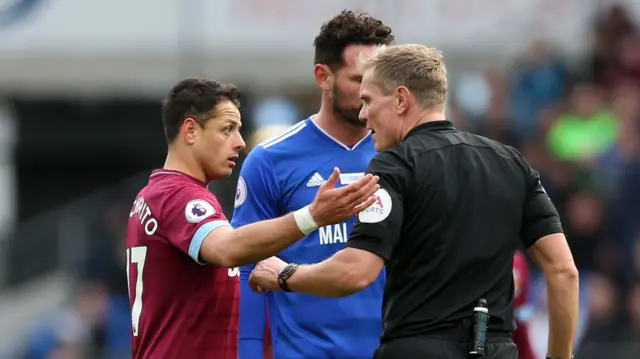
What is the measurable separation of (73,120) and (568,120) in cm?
796

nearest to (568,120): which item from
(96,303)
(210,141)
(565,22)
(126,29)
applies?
(565,22)

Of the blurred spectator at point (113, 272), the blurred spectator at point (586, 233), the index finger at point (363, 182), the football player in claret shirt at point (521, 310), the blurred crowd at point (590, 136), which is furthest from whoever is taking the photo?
the blurred spectator at point (113, 272)

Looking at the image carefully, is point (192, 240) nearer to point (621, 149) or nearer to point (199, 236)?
point (199, 236)

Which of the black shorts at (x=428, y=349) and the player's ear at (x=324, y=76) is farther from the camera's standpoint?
the player's ear at (x=324, y=76)

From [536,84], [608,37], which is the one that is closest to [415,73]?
[536,84]

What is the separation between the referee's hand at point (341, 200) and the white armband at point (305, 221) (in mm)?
21

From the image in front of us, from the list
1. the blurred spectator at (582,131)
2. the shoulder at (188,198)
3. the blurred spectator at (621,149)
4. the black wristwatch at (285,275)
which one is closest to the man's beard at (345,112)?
the shoulder at (188,198)

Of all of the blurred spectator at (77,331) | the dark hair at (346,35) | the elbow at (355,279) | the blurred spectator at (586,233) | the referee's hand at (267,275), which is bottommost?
the blurred spectator at (77,331)

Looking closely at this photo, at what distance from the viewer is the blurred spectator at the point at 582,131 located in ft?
44.6

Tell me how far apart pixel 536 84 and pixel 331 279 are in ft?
31.6

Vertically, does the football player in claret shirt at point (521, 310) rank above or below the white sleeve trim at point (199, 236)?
below

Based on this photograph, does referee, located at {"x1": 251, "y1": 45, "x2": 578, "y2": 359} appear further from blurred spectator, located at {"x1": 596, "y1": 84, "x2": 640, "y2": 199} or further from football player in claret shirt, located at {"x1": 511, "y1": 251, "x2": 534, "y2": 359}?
blurred spectator, located at {"x1": 596, "y1": 84, "x2": 640, "y2": 199}

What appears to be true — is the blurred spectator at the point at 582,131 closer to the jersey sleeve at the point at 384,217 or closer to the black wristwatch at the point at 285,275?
the black wristwatch at the point at 285,275

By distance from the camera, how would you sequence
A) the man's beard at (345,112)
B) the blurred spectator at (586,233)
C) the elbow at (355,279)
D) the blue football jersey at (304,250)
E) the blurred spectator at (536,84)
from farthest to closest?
the blurred spectator at (536,84) → the blurred spectator at (586,233) → the man's beard at (345,112) → the blue football jersey at (304,250) → the elbow at (355,279)
